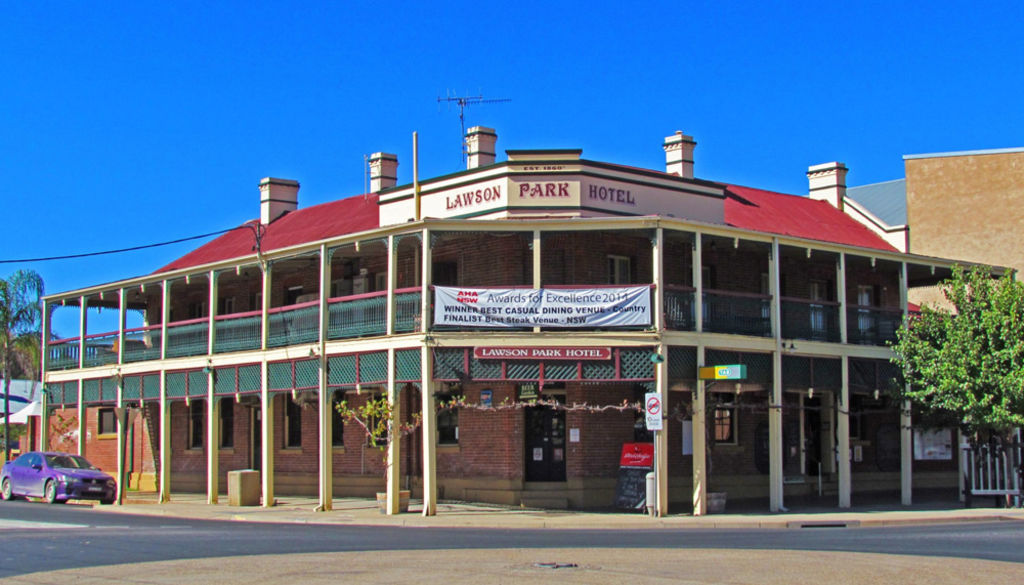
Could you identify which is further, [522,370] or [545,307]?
[545,307]

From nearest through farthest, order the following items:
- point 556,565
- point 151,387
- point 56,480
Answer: point 556,565
point 56,480
point 151,387

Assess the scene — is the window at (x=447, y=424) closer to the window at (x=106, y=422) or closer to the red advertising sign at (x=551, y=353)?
the red advertising sign at (x=551, y=353)

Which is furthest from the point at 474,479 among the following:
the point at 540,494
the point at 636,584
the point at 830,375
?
the point at 636,584

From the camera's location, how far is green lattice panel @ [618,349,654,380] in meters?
23.7

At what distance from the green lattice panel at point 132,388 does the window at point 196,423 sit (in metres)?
2.94

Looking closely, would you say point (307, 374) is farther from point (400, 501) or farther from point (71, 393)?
point (71, 393)

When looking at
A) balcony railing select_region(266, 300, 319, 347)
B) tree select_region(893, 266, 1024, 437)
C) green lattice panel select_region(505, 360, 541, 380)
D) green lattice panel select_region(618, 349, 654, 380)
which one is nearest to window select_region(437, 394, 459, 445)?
balcony railing select_region(266, 300, 319, 347)

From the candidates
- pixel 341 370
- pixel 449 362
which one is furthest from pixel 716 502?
pixel 341 370

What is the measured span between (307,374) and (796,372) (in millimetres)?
10926

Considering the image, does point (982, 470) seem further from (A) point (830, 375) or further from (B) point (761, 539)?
(B) point (761, 539)

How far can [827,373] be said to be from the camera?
26828 mm

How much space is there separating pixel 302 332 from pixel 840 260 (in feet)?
40.9

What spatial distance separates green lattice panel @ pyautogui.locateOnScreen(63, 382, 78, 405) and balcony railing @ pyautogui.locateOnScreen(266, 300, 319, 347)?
9.69 metres

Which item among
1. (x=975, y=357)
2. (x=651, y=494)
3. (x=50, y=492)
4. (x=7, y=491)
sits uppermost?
(x=975, y=357)
